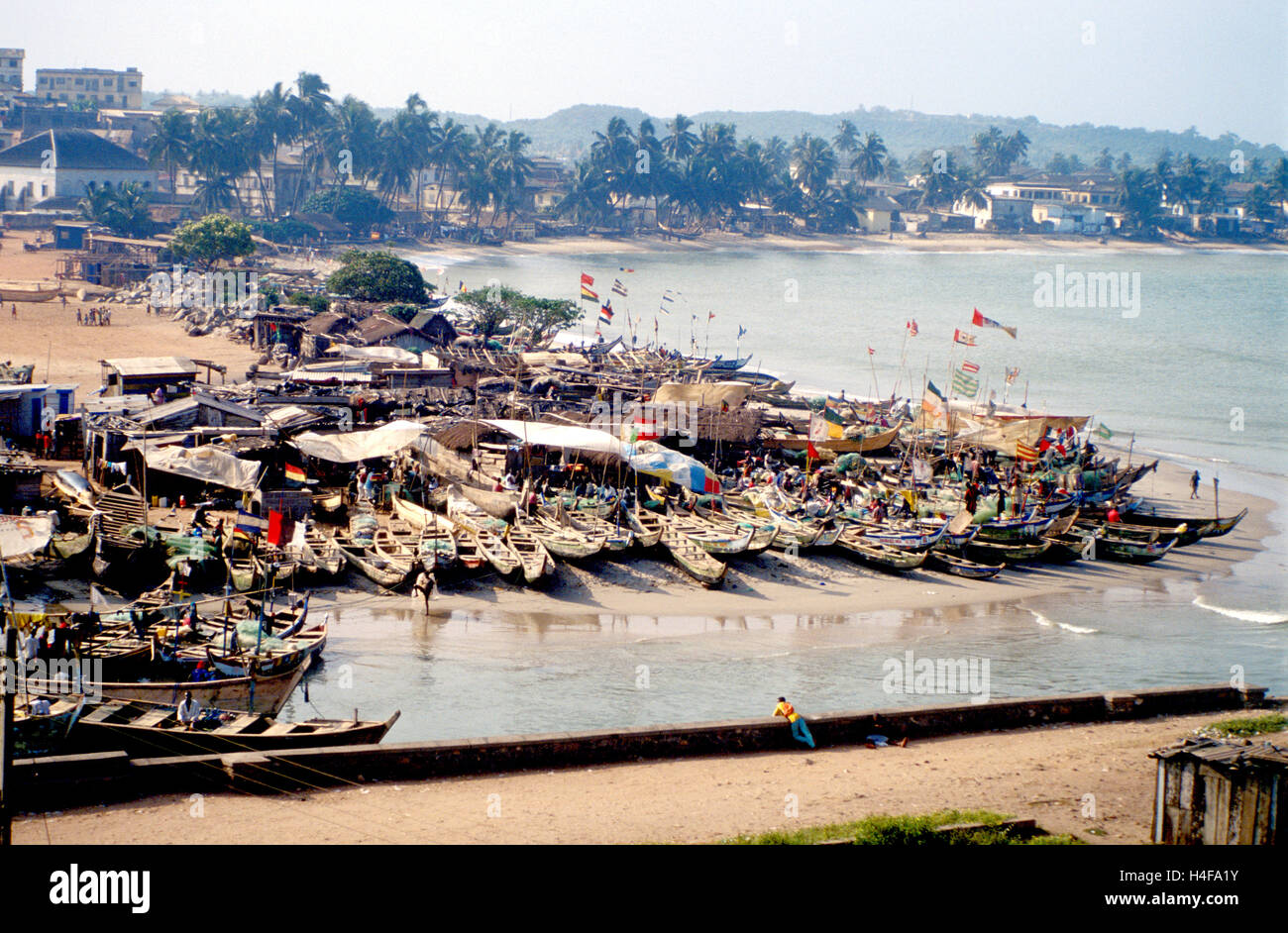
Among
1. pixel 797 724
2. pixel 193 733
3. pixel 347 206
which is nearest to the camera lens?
pixel 193 733

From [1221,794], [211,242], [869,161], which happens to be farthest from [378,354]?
[869,161]

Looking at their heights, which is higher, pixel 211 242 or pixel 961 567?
pixel 211 242

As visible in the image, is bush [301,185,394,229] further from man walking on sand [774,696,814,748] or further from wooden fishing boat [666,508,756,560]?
man walking on sand [774,696,814,748]

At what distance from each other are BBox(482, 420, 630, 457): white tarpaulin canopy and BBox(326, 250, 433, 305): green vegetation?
2420 cm

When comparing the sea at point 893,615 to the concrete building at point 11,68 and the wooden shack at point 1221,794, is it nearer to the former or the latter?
the wooden shack at point 1221,794

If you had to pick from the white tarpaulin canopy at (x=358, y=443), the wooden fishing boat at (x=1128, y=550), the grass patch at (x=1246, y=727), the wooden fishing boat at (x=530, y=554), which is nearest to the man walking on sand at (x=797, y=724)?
the grass patch at (x=1246, y=727)

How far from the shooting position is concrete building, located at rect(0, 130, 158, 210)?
80.8m

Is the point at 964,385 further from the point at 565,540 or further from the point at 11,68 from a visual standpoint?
the point at 11,68

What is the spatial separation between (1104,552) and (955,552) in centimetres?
429

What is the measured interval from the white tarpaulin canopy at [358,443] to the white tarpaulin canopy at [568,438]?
2.36 metres

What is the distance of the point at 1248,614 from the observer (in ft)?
81.5

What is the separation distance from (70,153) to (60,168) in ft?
6.67

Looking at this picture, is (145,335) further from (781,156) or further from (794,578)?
(781,156)

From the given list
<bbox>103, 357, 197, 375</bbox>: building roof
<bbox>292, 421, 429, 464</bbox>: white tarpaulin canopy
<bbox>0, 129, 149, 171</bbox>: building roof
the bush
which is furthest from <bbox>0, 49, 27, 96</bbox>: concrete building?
<bbox>292, 421, 429, 464</bbox>: white tarpaulin canopy
